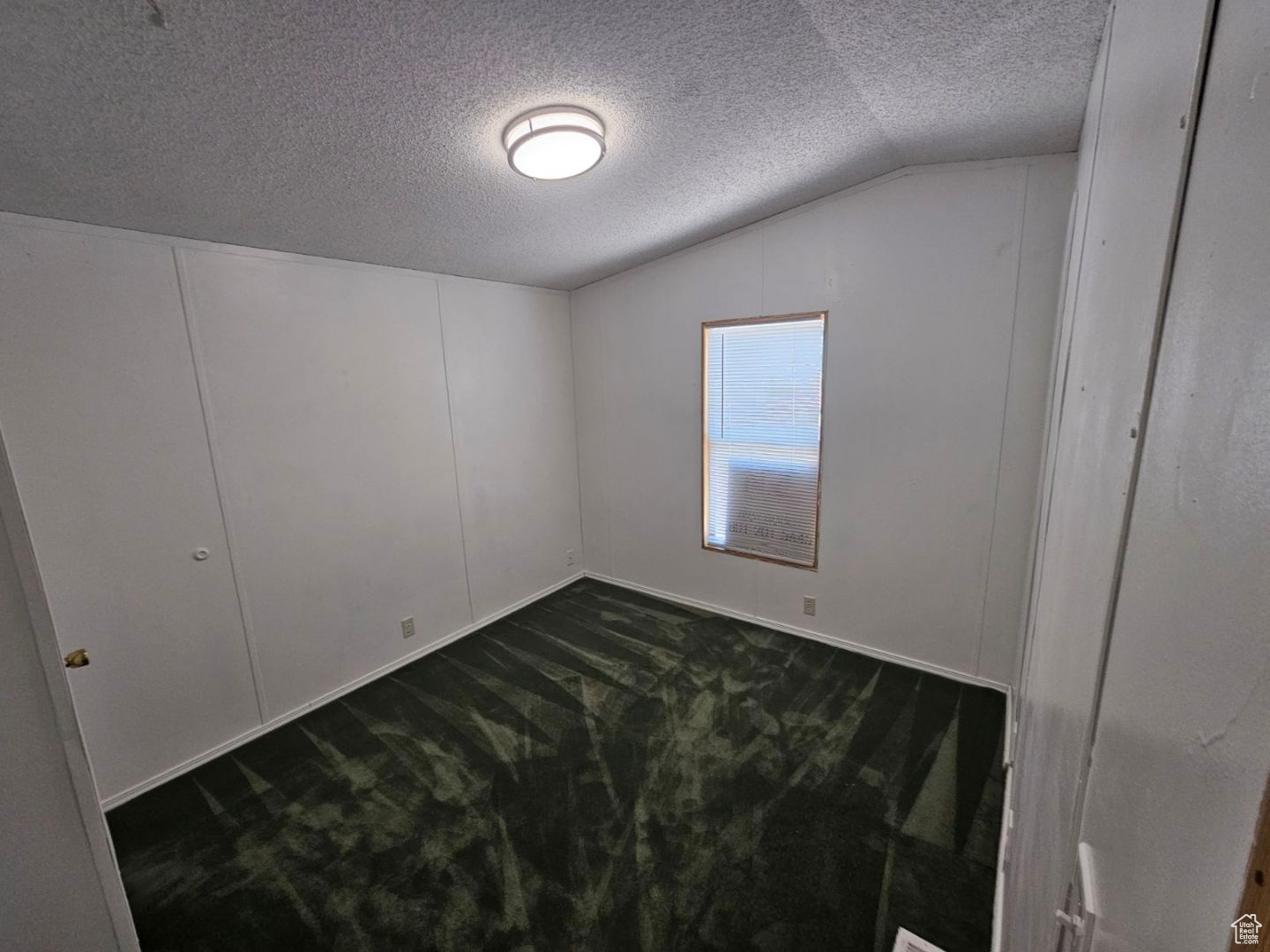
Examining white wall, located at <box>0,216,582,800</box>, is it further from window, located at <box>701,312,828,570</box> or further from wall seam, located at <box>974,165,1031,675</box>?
wall seam, located at <box>974,165,1031,675</box>

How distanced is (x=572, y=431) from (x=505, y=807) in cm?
272

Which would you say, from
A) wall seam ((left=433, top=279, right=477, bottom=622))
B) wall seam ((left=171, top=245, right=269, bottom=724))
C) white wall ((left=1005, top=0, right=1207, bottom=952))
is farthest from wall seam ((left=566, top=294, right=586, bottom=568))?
white wall ((left=1005, top=0, right=1207, bottom=952))

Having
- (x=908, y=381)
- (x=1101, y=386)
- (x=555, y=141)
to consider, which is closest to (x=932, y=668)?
(x=908, y=381)

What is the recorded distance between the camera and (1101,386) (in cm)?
78

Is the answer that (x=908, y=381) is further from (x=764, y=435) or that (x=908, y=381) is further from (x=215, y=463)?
(x=215, y=463)

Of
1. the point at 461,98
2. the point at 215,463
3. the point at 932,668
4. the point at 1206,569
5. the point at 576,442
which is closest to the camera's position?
the point at 1206,569

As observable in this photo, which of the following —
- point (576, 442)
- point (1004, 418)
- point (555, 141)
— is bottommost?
point (576, 442)

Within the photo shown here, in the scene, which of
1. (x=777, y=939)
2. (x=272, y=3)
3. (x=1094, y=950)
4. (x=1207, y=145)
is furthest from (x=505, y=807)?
(x=272, y=3)

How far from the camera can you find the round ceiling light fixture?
160 centimetres

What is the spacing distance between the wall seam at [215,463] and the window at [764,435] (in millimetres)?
2649

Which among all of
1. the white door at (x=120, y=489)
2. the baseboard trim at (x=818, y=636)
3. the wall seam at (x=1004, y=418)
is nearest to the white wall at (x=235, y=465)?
the white door at (x=120, y=489)

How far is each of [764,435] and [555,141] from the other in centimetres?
206

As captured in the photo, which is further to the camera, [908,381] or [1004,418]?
[908,381]

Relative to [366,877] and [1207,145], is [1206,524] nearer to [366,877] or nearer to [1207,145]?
[1207,145]
